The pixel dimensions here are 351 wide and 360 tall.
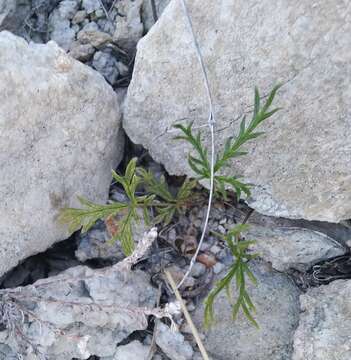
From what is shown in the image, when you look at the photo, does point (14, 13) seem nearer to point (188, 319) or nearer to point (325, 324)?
point (188, 319)

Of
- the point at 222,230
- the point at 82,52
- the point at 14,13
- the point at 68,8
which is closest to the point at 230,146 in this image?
the point at 222,230

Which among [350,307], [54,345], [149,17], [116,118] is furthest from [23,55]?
[350,307]

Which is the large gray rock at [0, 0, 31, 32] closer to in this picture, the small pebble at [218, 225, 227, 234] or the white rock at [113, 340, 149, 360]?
the small pebble at [218, 225, 227, 234]

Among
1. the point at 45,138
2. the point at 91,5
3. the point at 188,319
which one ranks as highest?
the point at 91,5

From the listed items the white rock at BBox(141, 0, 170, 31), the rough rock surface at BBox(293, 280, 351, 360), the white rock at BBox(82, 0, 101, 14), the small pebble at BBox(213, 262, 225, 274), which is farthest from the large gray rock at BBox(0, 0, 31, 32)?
the rough rock surface at BBox(293, 280, 351, 360)

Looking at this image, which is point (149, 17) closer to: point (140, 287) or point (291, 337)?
point (140, 287)

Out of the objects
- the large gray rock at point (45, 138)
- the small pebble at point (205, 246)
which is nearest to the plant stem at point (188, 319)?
the small pebble at point (205, 246)

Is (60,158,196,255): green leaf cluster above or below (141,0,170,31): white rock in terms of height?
below
